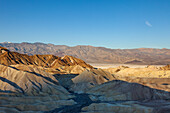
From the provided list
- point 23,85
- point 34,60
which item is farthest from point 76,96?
point 34,60

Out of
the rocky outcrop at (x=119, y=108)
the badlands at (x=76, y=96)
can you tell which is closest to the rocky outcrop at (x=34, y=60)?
the badlands at (x=76, y=96)

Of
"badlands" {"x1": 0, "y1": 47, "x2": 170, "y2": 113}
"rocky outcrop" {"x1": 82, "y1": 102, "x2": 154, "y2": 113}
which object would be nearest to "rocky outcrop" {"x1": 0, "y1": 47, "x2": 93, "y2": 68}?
"badlands" {"x1": 0, "y1": 47, "x2": 170, "y2": 113}

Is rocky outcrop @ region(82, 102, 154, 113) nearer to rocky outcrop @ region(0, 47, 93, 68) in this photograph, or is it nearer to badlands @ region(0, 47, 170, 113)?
badlands @ region(0, 47, 170, 113)

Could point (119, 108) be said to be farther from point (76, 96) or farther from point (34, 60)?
point (34, 60)

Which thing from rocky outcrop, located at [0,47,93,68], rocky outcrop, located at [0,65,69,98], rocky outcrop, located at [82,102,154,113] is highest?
rocky outcrop, located at [0,47,93,68]

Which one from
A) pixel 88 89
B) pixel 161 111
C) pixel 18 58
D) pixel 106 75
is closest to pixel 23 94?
pixel 88 89

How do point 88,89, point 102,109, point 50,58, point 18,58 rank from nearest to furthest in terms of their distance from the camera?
point 102,109, point 88,89, point 18,58, point 50,58

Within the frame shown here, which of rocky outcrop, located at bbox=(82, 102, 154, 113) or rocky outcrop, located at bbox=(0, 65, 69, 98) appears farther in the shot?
rocky outcrop, located at bbox=(0, 65, 69, 98)

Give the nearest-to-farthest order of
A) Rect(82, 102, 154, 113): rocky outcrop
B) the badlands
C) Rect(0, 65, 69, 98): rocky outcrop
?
Rect(82, 102, 154, 113): rocky outcrop < the badlands < Rect(0, 65, 69, 98): rocky outcrop

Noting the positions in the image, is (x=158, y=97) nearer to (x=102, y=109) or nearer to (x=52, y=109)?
(x=102, y=109)

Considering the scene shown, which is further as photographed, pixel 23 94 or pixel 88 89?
pixel 88 89

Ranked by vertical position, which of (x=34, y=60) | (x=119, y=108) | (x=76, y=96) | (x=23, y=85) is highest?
(x=34, y=60)
